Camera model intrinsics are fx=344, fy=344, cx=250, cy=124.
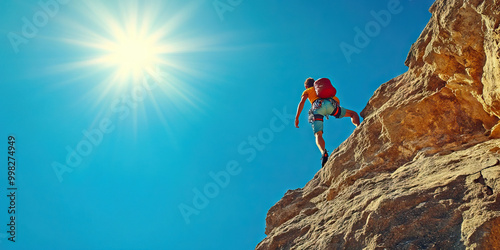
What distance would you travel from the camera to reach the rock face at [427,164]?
4.05 metres

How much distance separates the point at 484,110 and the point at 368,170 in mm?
2248

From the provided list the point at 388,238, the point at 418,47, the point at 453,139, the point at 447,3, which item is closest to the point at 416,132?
the point at 453,139

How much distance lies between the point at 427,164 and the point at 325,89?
222 inches

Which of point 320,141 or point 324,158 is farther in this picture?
point 320,141

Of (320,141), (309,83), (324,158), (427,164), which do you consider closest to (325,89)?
(309,83)

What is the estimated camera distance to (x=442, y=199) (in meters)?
4.29

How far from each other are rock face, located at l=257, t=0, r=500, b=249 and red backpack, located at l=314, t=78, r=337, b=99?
2.53 metres

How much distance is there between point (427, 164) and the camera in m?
5.49

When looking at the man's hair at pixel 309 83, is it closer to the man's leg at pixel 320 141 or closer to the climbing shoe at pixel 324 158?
the man's leg at pixel 320 141

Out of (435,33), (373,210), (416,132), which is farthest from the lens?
(416,132)

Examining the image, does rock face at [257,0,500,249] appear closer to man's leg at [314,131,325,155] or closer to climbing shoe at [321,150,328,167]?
climbing shoe at [321,150,328,167]

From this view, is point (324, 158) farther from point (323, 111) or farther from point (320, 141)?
point (323, 111)

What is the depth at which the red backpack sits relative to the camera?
427 inches

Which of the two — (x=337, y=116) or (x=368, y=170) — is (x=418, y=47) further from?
(x=337, y=116)
